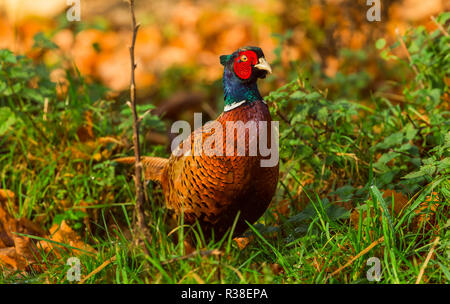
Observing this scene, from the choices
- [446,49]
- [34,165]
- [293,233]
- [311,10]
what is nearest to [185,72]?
[311,10]

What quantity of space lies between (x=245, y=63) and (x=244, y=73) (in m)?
0.05

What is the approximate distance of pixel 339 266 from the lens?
2270mm

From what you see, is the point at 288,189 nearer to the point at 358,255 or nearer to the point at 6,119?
the point at 358,255

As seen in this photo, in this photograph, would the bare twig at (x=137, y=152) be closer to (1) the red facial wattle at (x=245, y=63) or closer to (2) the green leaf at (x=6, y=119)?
(1) the red facial wattle at (x=245, y=63)

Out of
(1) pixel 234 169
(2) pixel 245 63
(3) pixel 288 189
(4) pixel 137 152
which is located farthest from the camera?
(3) pixel 288 189

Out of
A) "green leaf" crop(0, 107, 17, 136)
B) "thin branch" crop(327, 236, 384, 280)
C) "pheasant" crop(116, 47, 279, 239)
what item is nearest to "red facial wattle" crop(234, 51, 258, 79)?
"pheasant" crop(116, 47, 279, 239)

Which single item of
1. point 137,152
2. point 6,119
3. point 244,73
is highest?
point 244,73

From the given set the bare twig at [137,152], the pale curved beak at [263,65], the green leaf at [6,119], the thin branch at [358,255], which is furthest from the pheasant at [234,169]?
the green leaf at [6,119]

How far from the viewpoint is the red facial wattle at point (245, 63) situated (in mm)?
2531

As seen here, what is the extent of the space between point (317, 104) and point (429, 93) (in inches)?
27.2

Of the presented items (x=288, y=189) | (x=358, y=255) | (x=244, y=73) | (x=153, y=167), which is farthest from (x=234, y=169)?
(x=288, y=189)

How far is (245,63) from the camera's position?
8.35 ft

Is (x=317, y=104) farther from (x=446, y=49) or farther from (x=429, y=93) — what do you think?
(x=446, y=49)

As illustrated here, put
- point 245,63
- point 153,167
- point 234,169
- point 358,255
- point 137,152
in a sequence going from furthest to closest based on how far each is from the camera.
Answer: point 153,167
point 245,63
point 234,169
point 358,255
point 137,152
